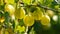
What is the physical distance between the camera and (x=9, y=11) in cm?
64

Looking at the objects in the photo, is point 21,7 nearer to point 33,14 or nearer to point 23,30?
point 33,14

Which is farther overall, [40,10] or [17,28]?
[17,28]

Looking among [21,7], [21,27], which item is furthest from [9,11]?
[21,27]

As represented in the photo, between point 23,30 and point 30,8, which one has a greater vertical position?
point 30,8

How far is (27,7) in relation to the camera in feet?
2.16

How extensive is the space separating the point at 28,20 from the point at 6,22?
0.42ft

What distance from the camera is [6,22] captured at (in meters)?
0.73

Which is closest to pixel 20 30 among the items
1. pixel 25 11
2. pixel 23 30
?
pixel 23 30

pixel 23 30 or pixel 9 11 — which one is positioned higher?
pixel 9 11

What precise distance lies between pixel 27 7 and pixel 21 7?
4 centimetres

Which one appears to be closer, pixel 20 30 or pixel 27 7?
pixel 27 7

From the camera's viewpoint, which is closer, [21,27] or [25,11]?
[25,11]

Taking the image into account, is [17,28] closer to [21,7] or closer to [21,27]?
[21,27]

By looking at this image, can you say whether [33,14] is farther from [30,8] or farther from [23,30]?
[23,30]
